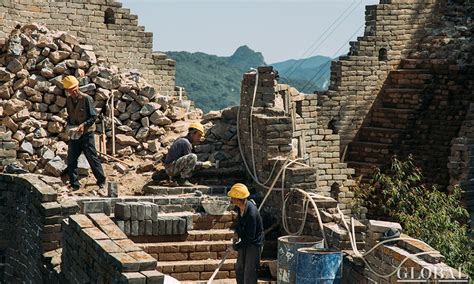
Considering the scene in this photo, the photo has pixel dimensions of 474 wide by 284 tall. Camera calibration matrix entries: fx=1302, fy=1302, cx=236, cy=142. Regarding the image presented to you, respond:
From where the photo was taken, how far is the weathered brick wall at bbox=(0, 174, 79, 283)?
15.5m

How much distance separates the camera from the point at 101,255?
12891 millimetres

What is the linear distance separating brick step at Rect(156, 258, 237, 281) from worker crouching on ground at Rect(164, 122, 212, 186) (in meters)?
2.29

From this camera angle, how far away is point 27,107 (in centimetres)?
1873

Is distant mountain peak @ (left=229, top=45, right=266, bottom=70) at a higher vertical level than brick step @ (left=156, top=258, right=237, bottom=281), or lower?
higher

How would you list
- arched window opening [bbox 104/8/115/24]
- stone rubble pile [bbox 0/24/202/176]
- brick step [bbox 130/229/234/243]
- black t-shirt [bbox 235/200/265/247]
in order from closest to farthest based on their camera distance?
black t-shirt [bbox 235/200/265/247], brick step [bbox 130/229/234/243], stone rubble pile [bbox 0/24/202/176], arched window opening [bbox 104/8/115/24]

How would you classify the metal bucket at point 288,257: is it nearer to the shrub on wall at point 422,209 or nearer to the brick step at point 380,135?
the shrub on wall at point 422,209

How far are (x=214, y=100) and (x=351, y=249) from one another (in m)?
36.7

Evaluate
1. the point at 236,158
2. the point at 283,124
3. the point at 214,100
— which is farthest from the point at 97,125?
the point at 214,100

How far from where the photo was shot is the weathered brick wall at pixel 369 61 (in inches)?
921

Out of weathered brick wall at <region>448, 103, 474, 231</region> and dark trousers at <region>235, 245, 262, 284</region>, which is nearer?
dark trousers at <region>235, 245, 262, 284</region>

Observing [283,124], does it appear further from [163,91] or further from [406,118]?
[406,118]

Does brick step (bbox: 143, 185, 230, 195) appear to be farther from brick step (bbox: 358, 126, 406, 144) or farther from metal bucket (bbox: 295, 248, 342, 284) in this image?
brick step (bbox: 358, 126, 406, 144)

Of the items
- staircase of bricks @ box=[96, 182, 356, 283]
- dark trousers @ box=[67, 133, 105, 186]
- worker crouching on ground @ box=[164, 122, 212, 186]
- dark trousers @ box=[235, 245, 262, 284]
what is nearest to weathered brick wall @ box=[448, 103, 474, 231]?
worker crouching on ground @ box=[164, 122, 212, 186]

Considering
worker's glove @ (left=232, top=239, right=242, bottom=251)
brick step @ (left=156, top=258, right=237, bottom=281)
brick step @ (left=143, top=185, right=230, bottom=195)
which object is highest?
brick step @ (left=143, top=185, right=230, bottom=195)
